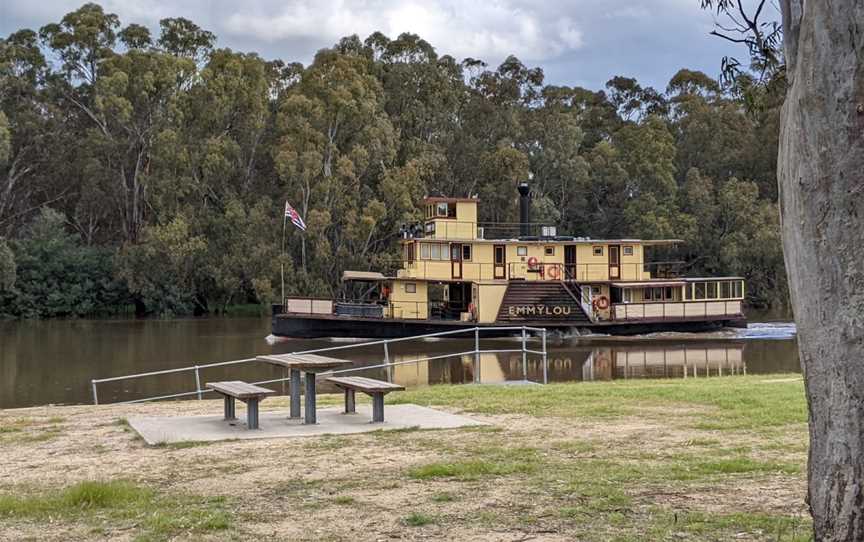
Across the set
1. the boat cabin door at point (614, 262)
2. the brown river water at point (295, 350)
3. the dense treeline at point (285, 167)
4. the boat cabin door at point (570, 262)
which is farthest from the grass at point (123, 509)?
the dense treeline at point (285, 167)

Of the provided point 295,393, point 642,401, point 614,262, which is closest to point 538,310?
point 614,262

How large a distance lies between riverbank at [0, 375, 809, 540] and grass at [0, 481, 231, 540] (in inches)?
0.6

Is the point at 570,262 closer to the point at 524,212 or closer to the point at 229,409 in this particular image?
the point at 524,212

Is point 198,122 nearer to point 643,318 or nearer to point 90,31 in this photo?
point 90,31

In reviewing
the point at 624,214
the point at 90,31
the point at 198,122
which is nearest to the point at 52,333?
the point at 198,122

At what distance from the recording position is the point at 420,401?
39.1 ft

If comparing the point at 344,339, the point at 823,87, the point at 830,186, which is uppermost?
the point at 823,87

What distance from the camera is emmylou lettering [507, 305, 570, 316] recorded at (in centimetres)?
3519

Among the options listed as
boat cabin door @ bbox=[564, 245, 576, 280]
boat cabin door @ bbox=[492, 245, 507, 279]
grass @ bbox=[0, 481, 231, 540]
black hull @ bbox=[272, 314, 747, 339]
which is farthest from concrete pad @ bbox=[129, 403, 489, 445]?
boat cabin door @ bbox=[564, 245, 576, 280]

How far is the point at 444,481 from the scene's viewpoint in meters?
6.56

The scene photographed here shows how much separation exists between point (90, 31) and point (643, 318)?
33508mm

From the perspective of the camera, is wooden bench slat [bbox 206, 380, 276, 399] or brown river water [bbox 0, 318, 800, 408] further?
brown river water [bbox 0, 318, 800, 408]

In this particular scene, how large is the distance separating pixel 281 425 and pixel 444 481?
3.46 metres

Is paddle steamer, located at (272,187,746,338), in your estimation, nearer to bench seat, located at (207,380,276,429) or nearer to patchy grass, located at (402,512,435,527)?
bench seat, located at (207,380,276,429)
